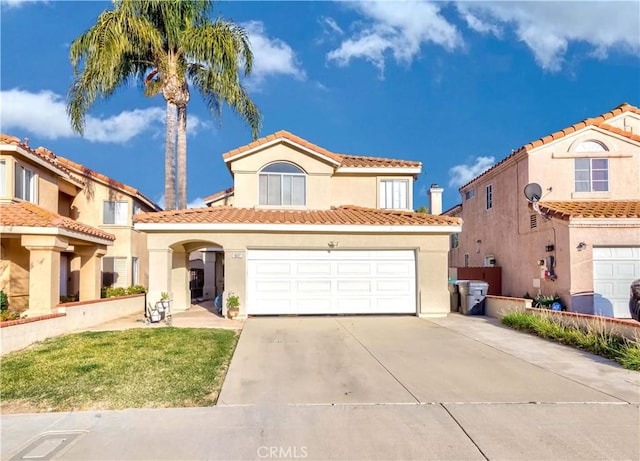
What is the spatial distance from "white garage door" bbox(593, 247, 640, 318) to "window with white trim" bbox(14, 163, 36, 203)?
787 inches

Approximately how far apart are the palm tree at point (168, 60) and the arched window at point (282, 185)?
12.2 feet

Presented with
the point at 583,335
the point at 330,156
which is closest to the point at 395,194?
the point at 330,156

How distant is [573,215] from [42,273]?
1659 centimetres

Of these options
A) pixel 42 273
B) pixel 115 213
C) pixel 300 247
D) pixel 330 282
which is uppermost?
pixel 115 213

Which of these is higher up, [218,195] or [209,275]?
[218,195]

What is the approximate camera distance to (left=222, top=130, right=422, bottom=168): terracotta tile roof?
54.0 ft

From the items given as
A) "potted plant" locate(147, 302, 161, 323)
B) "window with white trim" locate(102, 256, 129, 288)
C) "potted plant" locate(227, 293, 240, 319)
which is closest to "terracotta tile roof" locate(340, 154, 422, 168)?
"potted plant" locate(227, 293, 240, 319)

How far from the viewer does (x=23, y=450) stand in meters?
4.45

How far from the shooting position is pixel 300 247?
1446cm

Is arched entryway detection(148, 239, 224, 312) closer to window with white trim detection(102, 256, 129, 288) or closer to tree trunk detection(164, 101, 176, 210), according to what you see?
tree trunk detection(164, 101, 176, 210)

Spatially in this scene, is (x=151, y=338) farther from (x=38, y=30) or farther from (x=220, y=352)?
(x=38, y=30)

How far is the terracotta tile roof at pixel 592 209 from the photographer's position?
14227 mm

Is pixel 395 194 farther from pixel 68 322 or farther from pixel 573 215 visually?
pixel 68 322

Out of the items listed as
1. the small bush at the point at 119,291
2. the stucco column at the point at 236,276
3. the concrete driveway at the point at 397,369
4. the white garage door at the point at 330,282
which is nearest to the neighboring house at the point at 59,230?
the small bush at the point at 119,291
